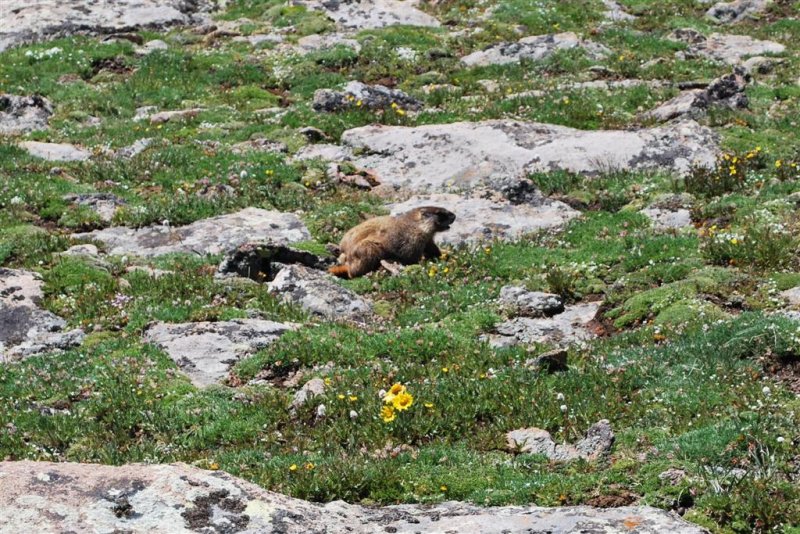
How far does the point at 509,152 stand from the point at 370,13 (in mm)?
17338

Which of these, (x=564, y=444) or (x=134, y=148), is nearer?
(x=564, y=444)

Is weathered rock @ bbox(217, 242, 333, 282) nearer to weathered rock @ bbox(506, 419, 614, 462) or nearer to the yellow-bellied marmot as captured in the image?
the yellow-bellied marmot

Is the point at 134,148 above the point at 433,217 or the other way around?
the other way around

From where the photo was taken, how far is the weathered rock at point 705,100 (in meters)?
28.6

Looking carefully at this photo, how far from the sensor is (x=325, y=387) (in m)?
14.3

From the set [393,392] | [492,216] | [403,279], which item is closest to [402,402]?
[393,392]

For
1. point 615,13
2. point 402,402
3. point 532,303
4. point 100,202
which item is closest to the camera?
point 402,402

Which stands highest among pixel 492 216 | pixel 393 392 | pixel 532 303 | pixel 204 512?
pixel 204 512

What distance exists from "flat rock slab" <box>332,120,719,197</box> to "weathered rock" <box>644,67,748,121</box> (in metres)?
1.73

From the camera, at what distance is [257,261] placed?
66.5 ft

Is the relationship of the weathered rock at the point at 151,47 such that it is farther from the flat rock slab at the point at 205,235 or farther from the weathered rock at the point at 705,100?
the weathered rock at the point at 705,100

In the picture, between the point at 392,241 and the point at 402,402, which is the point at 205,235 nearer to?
the point at 392,241

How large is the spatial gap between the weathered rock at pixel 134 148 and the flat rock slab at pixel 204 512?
20603 millimetres

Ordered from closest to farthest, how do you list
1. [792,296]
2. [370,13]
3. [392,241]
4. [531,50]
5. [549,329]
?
[792,296], [549,329], [392,241], [531,50], [370,13]
